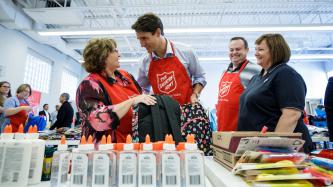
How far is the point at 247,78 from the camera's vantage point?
1.81m

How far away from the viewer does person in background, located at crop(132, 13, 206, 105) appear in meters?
1.45

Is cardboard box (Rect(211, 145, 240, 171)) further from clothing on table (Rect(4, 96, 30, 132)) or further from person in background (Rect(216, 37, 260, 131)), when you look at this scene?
clothing on table (Rect(4, 96, 30, 132))

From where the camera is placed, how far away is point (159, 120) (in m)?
0.98

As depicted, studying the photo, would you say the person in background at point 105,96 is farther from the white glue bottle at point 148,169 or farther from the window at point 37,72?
the window at point 37,72

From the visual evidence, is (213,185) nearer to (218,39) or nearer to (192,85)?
(192,85)

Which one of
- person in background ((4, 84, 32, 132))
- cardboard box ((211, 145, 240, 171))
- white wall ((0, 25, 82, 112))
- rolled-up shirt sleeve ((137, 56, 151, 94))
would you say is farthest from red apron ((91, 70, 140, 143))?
white wall ((0, 25, 82, 112))

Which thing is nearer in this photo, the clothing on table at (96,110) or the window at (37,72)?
the clothing on table at (96,110)

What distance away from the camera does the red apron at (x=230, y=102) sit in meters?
1.79

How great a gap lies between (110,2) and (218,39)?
435 centimetres

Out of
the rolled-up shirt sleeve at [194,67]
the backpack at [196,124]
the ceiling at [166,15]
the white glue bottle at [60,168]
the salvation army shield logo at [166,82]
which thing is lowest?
the white glue bottle at [60,168]

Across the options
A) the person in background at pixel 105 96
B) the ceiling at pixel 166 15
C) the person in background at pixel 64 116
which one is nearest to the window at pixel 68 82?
the ceiling at pixel 166 15

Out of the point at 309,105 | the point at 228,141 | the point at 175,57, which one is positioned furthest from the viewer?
the point at 309,105

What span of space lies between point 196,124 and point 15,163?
855 millimetres

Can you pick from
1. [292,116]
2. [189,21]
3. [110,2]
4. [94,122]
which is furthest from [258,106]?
[189,21]
